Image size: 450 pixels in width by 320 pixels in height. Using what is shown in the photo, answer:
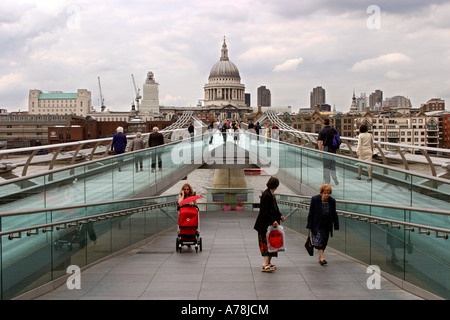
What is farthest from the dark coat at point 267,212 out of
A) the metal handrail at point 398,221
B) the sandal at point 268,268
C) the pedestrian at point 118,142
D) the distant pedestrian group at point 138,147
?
the pedestrian at point 118,142

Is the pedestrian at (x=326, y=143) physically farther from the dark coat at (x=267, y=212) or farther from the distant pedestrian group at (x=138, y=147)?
the distant pedestrian group at (x=138, y=147)

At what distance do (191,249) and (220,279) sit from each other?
9.43 ft

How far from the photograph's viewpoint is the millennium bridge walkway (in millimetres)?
5812

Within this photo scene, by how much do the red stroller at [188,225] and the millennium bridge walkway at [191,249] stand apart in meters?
0.19

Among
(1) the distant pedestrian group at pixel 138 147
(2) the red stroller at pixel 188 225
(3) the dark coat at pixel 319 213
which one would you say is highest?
(1) the distant pedestrian group at pixel 138 147

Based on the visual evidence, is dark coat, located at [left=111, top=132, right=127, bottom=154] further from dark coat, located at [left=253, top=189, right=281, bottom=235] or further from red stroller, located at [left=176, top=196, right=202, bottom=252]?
dark coat, located at [left=253, top=189, right=281, bottom=235]

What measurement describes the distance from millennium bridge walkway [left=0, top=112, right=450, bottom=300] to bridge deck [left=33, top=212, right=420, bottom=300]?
1 centimetres

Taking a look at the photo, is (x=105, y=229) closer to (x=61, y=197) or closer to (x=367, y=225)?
(x=61, y=197)

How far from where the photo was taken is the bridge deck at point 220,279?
5.87 meters

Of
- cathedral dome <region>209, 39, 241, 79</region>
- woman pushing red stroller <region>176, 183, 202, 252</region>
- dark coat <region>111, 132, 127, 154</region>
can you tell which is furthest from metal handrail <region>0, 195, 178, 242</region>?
cathedral dome <region>209, 39, 241, 79</region>

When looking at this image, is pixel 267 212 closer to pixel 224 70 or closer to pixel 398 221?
pixel 398 221

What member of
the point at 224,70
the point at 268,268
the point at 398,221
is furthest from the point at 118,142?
the point at 224,70

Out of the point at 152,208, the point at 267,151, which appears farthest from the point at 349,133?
the point at 152,208
